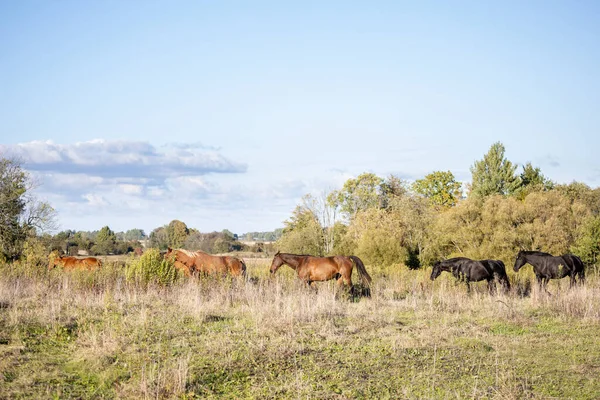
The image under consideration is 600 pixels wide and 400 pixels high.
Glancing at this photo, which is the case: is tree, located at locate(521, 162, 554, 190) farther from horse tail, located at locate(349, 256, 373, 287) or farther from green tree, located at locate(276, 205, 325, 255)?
horse tail, located at locate(349, 256, 373, 287)

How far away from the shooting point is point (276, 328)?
10.6m

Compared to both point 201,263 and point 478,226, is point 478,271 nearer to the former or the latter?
point 201,263

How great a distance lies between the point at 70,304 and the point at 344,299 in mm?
7367

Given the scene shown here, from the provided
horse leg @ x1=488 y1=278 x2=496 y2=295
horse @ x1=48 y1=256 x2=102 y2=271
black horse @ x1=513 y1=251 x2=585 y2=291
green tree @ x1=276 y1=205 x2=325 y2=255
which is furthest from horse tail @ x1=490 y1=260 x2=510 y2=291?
green tree @ x1=276 y1=205 x2=325 y2=255

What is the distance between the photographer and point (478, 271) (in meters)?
18.8

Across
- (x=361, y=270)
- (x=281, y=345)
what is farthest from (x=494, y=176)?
(x=281, y=345)

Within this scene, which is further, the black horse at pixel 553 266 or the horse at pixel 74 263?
the horse at pixel 74 263

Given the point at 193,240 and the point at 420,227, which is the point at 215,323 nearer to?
the point at 420,227

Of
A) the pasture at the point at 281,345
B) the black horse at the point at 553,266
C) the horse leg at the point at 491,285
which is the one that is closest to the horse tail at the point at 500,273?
the horse leg at the point at 491,285

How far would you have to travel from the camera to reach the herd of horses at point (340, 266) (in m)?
17.1

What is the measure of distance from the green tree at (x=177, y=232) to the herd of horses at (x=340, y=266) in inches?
2291

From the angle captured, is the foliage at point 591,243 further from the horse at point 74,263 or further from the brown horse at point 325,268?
the horse at point 74,263

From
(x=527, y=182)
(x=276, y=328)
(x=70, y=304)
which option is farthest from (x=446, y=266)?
(x=527, y=182)

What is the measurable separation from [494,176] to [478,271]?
1465 inches
